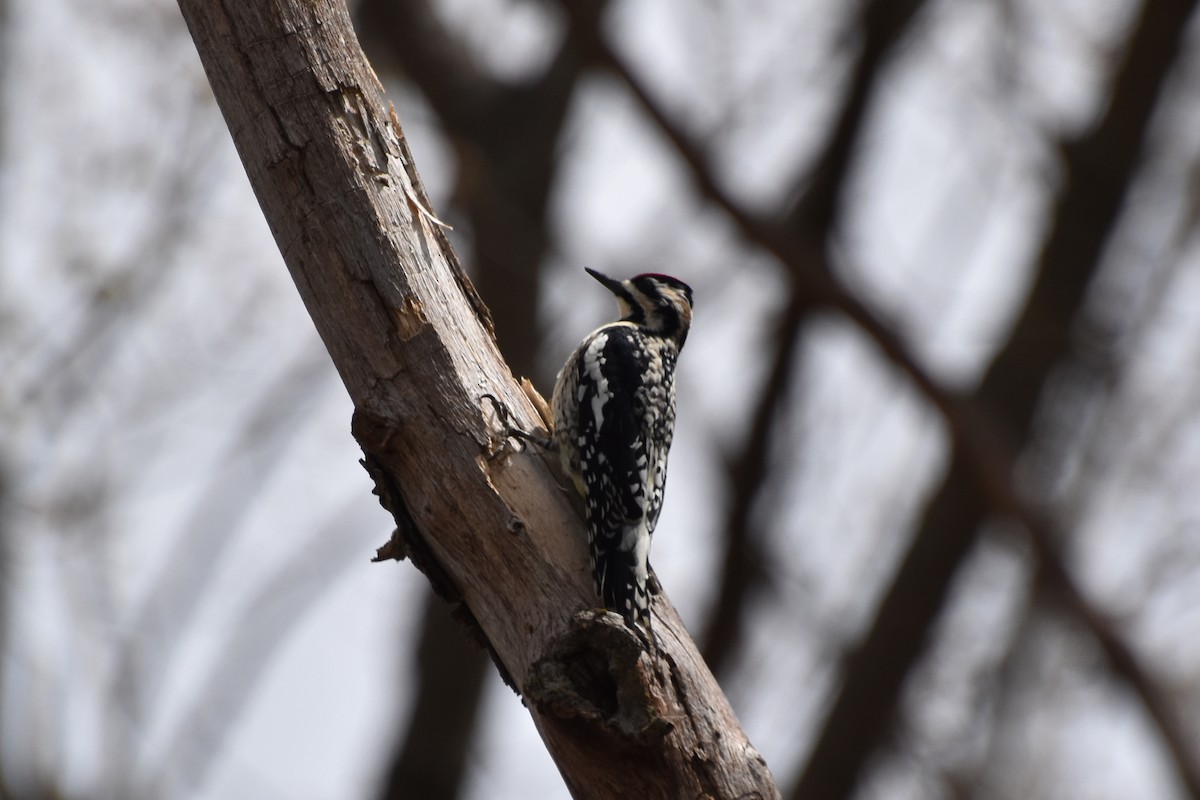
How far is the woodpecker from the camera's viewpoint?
137 inches

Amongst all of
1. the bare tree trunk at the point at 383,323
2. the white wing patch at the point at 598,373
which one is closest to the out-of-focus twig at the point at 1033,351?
the white wing patch at the point at 598,373

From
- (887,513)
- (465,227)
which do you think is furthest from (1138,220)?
(465,227)

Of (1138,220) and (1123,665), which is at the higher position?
(1138,220)

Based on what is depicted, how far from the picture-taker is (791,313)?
702 cm

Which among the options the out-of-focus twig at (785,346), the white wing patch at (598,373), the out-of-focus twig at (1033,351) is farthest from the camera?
the out-of-focus twig at (785,346)

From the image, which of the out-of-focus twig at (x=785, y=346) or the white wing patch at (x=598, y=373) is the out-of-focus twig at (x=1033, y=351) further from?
the white wing patch at (x=598, y=373)

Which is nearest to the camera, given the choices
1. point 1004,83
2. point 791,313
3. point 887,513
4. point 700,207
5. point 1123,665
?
point 1123,665

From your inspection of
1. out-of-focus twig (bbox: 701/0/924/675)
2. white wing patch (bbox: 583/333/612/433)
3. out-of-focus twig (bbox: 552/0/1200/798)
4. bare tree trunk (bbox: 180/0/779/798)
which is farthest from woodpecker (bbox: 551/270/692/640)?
out-of-focus twig (bbox: 701/0/924/675)

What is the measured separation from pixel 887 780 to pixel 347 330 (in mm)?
5913

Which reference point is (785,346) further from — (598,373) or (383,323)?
(383,323)

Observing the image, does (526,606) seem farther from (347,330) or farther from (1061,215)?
(1061,215)

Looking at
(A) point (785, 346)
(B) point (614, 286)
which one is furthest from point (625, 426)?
(A) point (785, 346)

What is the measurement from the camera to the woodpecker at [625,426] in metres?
3.48

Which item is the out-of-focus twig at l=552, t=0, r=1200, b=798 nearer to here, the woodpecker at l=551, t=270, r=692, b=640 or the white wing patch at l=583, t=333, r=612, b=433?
the woodpecker at l=551, t=270, r=692, b=640
